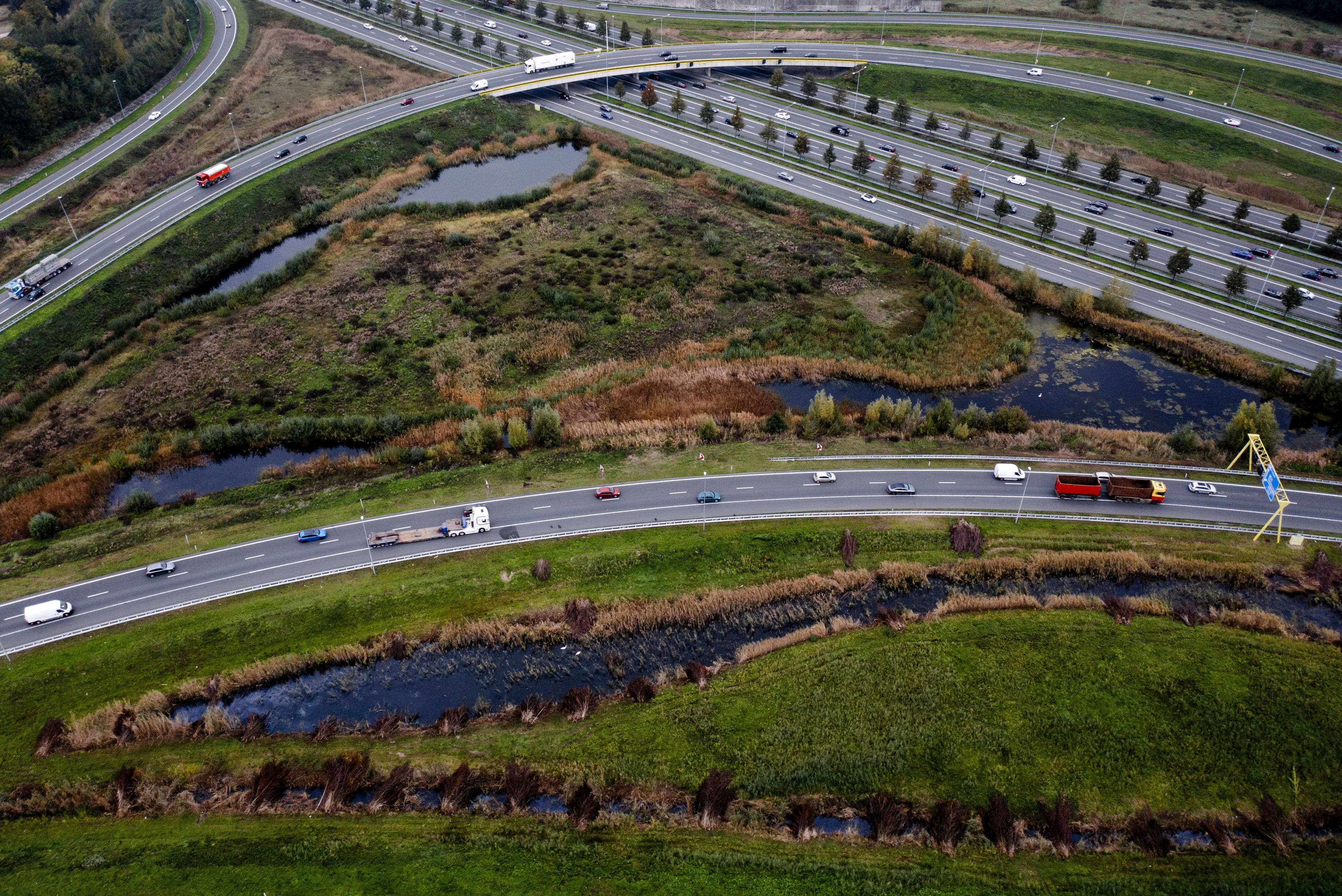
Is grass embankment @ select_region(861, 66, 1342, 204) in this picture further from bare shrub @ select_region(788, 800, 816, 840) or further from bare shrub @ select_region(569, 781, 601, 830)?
bare shrub @ select_region(569, 781, 601, 830)

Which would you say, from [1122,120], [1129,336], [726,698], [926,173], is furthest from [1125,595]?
[1122,120]

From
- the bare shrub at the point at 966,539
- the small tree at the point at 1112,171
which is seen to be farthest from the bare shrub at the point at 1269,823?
the small tree at the point at 1112,171

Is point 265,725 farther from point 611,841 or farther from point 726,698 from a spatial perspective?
point 726,698

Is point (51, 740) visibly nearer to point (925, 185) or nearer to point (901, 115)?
point (925, 185)

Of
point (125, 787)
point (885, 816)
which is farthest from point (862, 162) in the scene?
point (125, 787)

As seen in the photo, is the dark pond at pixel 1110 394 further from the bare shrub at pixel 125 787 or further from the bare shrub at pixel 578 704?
the bare shrub at pixel 125 787

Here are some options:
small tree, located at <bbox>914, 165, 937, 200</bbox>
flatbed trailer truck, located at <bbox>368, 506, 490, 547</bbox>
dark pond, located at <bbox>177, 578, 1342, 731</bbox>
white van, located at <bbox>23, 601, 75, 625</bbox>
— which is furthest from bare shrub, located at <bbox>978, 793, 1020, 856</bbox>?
small tree, located at <bbox>914, 165, 937, 200</bbox>
